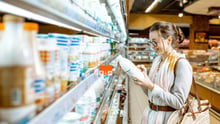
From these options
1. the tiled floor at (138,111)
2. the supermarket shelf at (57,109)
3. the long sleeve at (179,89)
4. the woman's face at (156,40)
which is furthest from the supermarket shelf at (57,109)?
the tiled floor at (138,111)

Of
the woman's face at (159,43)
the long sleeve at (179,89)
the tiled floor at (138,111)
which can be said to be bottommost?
the tiled floor at (138,111)

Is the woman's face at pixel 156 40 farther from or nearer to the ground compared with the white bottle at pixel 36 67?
farther from the ground

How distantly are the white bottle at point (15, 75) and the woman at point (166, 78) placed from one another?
4.49 feet

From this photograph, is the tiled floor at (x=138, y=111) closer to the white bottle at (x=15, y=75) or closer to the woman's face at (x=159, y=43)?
the woman's face at (x=159, y=43)

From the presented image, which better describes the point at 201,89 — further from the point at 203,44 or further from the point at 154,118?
the point at 203,44

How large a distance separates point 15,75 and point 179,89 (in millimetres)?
1430

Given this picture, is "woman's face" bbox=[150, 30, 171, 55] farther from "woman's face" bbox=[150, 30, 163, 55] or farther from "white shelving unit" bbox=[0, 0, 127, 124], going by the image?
"white shelving unit" bbox=[0, 0, 127, 124]

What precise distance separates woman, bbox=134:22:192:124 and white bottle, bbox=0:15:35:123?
4.49ft

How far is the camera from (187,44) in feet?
42.4

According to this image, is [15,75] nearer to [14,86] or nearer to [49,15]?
[14,86]

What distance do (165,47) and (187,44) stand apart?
39.0 ft

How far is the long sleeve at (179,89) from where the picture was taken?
1.63 meters

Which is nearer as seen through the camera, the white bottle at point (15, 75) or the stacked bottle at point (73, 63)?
the white bottle at point (15, 75)

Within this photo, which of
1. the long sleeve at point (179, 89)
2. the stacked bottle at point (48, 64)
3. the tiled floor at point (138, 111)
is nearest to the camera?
the stacked bottle at point (48, 64)
